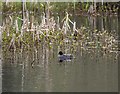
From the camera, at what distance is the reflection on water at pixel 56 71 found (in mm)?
4773

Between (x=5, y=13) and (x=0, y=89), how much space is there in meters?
1.14

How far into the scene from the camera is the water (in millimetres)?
4773

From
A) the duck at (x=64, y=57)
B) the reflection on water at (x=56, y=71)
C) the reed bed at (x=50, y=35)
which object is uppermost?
the reed bed at (x=50, y=35)

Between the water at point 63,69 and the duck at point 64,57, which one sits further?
the duck at point 64,57

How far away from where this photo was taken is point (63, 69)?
514 cm

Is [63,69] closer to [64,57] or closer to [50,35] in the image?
[64,57]

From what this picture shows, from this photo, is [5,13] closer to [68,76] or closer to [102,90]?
[68,76]

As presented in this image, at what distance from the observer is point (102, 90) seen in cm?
466

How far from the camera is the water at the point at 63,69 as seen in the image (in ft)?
15.7

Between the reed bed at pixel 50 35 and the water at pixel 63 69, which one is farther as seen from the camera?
the reed bed at pixel 50 35

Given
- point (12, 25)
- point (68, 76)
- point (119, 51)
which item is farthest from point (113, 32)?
point (12, 25)

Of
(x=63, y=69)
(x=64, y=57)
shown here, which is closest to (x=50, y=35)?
(x=64, y=57)

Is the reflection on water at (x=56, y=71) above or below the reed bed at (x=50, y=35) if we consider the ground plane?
below

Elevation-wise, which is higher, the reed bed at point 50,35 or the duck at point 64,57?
the reed bed at point 50,35
